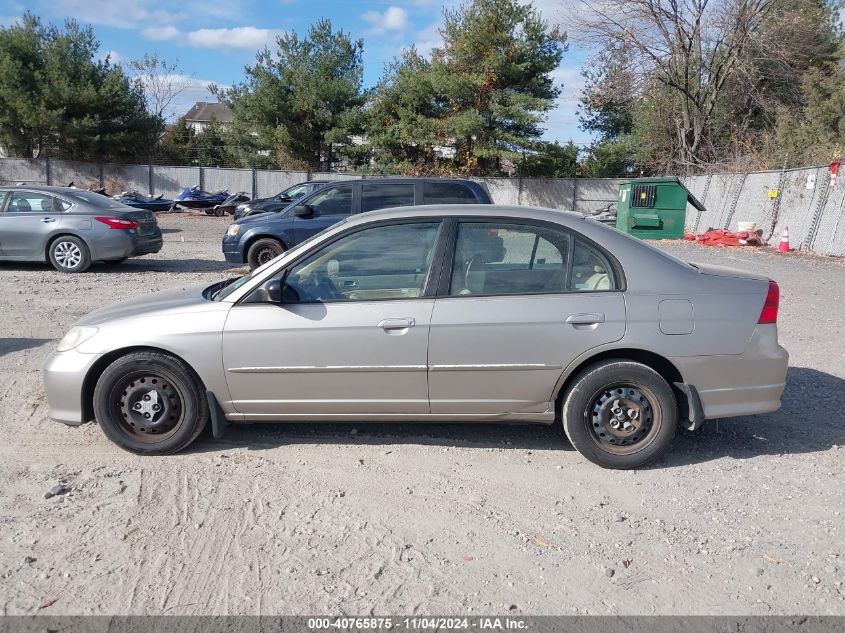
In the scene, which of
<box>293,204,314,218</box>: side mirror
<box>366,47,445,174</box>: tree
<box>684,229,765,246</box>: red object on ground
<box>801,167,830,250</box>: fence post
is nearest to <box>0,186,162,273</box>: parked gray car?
<box>293,204,314,218</box>: side mirror

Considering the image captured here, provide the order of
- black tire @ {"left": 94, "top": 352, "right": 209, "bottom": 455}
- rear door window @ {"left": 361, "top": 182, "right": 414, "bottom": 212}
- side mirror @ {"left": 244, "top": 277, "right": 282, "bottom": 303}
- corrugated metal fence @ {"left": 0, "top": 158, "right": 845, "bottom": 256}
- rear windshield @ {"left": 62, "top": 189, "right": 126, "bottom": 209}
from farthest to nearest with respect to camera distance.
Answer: corrugated metal fence @ {"left": 0, "top": 158, "right": 845, "bottom": 256} → rear windshield @ {"left": 62, "top": 189, "right": 126, "bottom": 209} → rear door window @ {"left": 361, "top": 182, "right": 414, "bottom": 212} → black tire @ {"left": 94, "top": 352, "right": 209, "bottom": 455} → side mirror @ {"left": 244, "top": 277, "right": 282, "bottom": 303}

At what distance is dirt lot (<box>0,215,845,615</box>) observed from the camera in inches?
125

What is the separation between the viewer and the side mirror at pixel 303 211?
1223cm

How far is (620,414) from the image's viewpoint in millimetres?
4480

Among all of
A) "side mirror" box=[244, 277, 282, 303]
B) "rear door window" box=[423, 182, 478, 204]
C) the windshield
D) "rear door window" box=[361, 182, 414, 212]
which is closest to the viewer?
"side mirror" box=[244, 277, 282, 303]

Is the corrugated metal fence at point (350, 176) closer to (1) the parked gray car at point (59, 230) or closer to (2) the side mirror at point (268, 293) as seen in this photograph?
(1) the parked gray car at point (59, 230)

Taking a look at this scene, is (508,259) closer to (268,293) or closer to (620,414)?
(620,414)

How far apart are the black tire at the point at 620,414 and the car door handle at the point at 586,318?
285 mm

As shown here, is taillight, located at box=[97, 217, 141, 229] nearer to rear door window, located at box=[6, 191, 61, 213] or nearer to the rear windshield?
the rear windshield

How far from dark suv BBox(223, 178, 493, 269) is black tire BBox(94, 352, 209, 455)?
7.62 meters

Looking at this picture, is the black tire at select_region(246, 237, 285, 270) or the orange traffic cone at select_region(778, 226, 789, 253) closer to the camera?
the black tire at select_region(246, 237, 285, 270)

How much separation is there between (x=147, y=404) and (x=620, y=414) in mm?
3035

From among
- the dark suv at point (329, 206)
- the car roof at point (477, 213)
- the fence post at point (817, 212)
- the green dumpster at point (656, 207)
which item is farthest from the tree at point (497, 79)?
the car roof at point (477, 213)

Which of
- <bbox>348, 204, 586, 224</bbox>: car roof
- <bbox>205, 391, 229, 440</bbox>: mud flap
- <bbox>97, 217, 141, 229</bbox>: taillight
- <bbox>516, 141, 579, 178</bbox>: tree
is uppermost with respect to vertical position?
<bbox>516, 141, 579, 178</bbox>: tree
